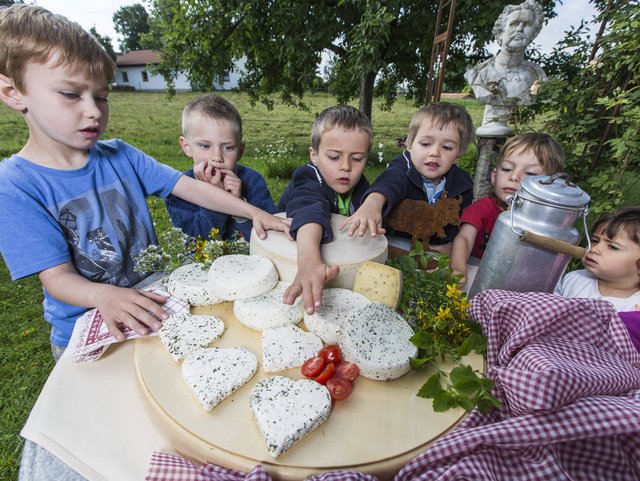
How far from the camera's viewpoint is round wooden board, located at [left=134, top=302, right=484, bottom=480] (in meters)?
0.73

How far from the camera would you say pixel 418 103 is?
7914 mm

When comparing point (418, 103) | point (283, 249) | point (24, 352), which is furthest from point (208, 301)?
point (418, 103)

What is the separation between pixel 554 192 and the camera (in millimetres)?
1006

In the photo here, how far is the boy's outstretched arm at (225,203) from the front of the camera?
1400 millimetres

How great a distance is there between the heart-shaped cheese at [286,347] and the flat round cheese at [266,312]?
0.10ft

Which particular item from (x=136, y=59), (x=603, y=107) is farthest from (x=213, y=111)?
(x=136, y=59)

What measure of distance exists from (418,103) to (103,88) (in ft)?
25.4

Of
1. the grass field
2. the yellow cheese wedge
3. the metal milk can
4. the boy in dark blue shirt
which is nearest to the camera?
the metal milk can

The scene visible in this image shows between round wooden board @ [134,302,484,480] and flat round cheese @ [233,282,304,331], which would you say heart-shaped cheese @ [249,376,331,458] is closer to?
round wooden board @ [134,302,484,480]

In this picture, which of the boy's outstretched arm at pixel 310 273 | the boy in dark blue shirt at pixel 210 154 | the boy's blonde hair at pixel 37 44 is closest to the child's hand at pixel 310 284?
the boy's outstretched arm at pixel 310 273

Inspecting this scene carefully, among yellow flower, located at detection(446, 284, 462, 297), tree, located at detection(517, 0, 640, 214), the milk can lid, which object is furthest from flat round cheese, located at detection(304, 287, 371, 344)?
tree, located at detection(517, 0, 640, 214)

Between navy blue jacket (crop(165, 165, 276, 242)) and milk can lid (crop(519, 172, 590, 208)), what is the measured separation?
4.47ft

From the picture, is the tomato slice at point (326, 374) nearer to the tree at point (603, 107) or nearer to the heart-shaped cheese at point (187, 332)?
the heart-shaped cheese at point (187, 332)

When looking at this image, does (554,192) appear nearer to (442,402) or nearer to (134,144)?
(442,402)
